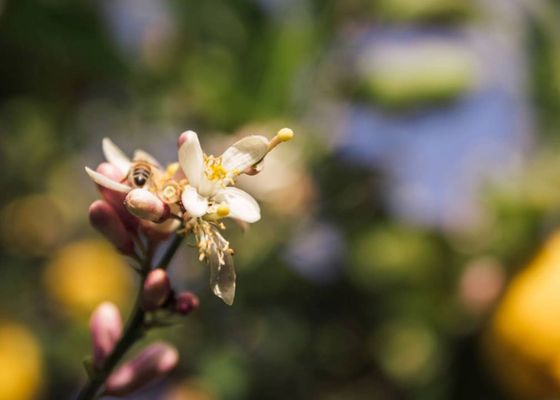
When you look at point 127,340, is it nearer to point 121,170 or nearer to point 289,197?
point 121,170

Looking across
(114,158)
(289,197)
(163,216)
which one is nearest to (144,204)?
(163,216)

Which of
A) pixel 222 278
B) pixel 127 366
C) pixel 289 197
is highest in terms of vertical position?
pixel 222 278

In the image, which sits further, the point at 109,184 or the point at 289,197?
the point at 289,197

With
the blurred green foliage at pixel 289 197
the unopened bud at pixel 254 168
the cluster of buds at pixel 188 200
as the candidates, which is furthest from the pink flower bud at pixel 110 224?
the blurred green foliage at pixel 289 197

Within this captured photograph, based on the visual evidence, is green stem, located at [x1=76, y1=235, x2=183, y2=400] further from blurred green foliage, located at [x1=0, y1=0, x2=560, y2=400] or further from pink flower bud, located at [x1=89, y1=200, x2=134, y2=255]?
blurred green foliage, located at [x1=0, y1=0, x2=560, y2=400]

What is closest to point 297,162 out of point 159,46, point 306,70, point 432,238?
point 306,70

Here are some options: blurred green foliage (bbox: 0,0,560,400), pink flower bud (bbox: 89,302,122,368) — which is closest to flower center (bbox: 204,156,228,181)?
pink flower bud (bbox: 89,302,122,368)

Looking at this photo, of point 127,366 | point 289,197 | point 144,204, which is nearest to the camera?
point 144,204

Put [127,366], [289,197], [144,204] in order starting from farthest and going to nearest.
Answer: [289,197] → [127,366] → [144,204]

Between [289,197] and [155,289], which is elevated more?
[155,289]
